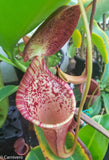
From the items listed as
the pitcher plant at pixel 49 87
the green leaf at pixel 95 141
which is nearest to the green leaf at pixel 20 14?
the pitcher plant at pixel 49 87

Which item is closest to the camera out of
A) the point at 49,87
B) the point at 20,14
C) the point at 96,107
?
the point at 20,14

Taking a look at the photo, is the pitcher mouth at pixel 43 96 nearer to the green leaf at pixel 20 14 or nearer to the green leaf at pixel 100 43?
the green leaf at pixel 20 14

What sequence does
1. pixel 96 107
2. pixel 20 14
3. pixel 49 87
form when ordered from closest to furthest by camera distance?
pixel 20 14
pixel 49 87
pixel 96 107

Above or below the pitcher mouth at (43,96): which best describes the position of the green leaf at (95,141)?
below

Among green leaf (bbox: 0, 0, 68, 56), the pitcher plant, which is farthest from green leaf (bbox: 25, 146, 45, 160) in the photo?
green leaf (bbox: 0, 0, 68, 56)

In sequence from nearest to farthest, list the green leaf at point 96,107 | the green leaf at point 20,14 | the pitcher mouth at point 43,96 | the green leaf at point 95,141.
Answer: the green leaf at point 20,14
the pitcher mouth at point 43,96
the green leaf at point 95,141
the green leaf at point 96,107

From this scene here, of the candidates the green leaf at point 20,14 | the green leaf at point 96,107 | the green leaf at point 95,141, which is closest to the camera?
the green leaf at point 20,14

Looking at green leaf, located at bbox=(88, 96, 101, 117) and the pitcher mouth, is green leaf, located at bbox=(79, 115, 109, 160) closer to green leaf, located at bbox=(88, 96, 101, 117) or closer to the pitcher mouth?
the pitcher mouth

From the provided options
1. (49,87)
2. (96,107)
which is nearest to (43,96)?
(49,87)

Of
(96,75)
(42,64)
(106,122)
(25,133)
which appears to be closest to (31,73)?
(42,64)

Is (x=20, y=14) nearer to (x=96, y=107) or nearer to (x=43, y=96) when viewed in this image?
(x=43, y=96)
